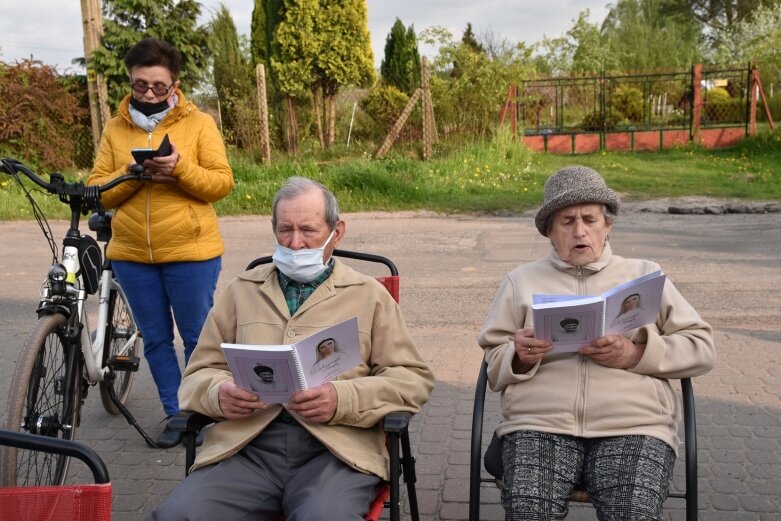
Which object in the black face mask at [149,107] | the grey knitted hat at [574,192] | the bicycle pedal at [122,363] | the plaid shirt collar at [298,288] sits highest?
the black face mask at [149,107]

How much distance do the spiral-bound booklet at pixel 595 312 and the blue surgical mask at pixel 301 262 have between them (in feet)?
2.73

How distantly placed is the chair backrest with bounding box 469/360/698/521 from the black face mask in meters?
2.17

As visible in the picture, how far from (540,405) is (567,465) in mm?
237

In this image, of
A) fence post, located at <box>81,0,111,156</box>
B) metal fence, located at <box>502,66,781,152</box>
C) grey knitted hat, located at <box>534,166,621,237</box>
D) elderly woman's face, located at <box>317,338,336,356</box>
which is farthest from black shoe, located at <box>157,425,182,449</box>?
metal fence, located at <box>502,66,781,152</box>

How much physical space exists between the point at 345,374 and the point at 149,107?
6.38 feet

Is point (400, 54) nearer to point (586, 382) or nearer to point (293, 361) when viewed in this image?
point (586, 382)

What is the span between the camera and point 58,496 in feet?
6.71

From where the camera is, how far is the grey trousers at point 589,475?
9.31 feet

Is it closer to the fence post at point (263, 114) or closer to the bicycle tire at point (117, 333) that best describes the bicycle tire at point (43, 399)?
the bicycle tire at point (117, 333)

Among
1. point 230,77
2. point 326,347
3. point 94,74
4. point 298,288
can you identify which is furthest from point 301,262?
point 230,77

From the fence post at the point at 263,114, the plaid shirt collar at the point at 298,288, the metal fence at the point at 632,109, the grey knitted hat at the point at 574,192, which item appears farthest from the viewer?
the metal fence at the point at 632,109

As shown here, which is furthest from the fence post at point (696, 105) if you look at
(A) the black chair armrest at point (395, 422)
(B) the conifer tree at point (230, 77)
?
(A) the black chair armrest at point (395, 422)

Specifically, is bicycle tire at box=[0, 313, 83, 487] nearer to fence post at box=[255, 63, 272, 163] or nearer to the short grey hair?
the short grey hair

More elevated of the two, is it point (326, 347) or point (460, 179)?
point (326, 347)
